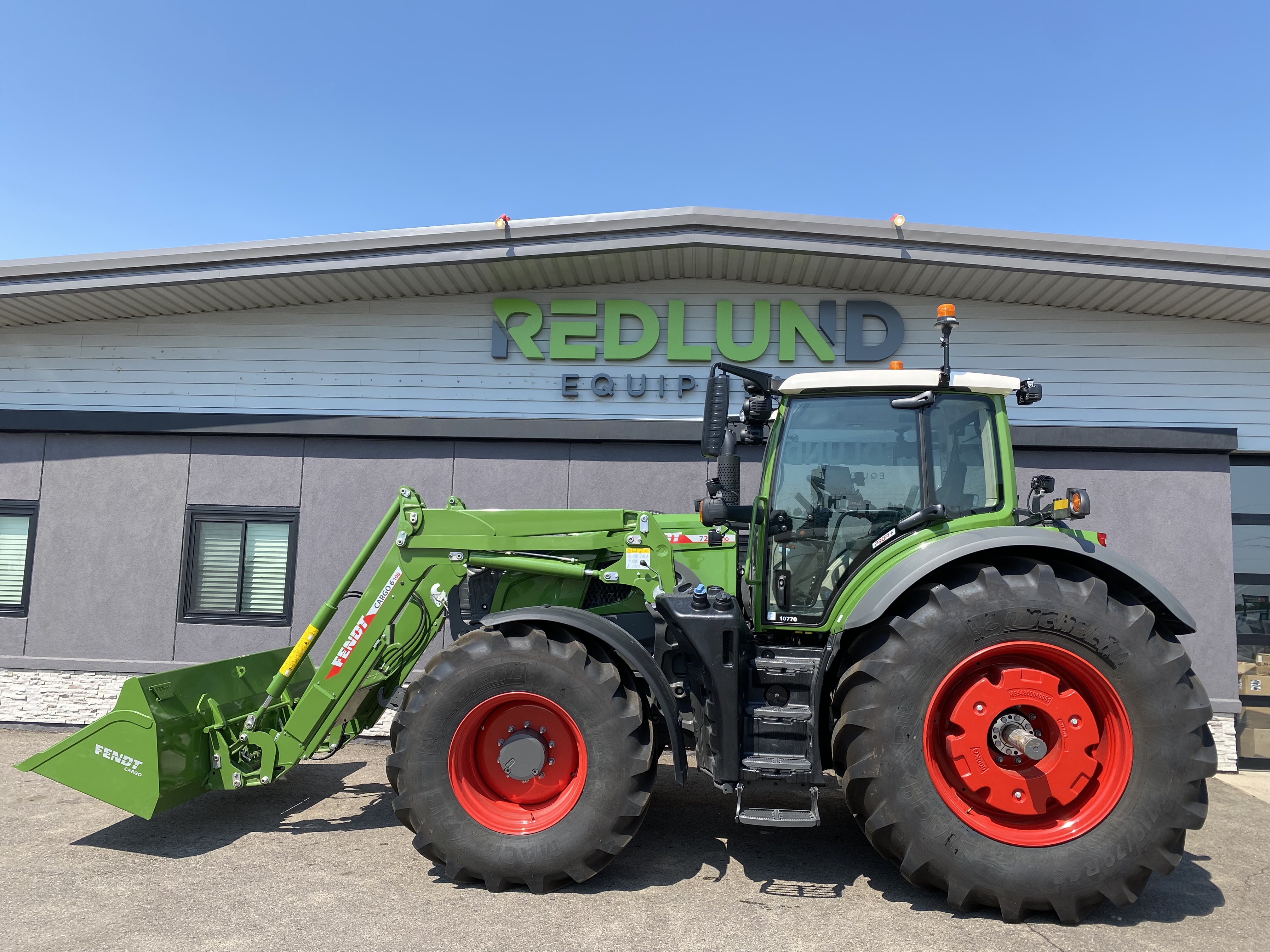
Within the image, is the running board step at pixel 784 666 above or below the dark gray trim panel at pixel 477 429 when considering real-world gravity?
below

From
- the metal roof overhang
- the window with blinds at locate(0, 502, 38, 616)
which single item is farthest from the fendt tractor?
the window with blinds at locate(0, 502, 38, 616)

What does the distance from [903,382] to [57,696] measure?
27.0 ft

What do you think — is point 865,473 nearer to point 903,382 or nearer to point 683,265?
point 903,382

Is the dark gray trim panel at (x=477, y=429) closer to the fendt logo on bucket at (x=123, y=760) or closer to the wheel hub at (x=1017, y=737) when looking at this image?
the fendt logo on bucket at (x=123, y=760)

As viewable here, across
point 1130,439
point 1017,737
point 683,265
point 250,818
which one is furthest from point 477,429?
point 1130,439

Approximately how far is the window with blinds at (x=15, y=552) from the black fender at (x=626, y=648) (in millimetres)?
6294

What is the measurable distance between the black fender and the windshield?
765mm

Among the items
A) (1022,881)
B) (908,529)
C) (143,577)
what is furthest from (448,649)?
(143,577)

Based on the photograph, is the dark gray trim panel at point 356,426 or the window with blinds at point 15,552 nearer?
the dark gray trim panel at point 356,426

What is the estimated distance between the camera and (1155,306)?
24.0 feet

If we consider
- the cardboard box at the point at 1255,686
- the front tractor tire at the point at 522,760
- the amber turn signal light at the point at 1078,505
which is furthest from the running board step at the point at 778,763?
the cardboard box at the point at 1255,686

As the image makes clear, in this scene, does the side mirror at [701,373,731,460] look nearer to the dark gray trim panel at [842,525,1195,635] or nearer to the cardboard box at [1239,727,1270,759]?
the dark gray trim panel at [842,525,1195,635]

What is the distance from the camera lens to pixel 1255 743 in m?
6.97

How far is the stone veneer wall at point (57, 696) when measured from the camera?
732cm
